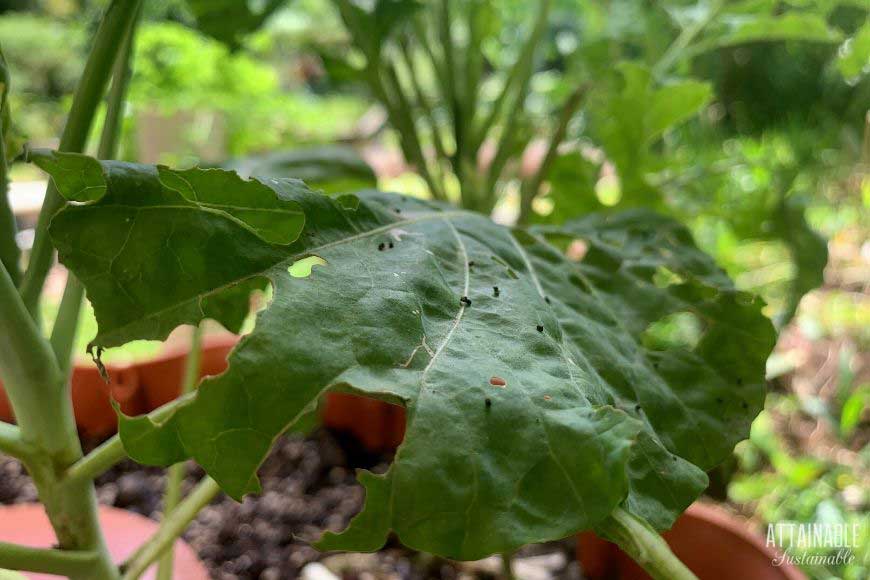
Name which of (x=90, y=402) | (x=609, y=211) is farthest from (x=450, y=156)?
(x=90, y=402)

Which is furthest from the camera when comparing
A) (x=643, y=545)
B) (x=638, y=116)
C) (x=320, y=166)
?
(x=320, y=166)

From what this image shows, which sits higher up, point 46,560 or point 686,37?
point 686,37

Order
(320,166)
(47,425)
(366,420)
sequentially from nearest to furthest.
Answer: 1. (47,425)
2. (320,166)
3. (366,420)

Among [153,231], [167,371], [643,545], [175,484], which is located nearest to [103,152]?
[153,231]

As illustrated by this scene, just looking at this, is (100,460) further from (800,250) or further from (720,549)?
(800,250)

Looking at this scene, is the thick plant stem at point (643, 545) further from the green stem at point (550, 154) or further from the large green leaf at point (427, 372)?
the green stem at point (550, 154)

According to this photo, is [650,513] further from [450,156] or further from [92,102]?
[450,156]

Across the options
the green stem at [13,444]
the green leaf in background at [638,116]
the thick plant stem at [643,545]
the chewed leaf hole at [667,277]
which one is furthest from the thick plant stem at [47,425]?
the green leaf in background at [638,116]

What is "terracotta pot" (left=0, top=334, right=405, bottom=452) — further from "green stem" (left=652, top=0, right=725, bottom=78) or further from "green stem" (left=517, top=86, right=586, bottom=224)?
"green stem" (left=652, top=0, right=725, bottom=78)

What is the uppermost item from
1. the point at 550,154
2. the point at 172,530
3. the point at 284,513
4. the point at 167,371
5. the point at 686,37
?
the point at 686,37
